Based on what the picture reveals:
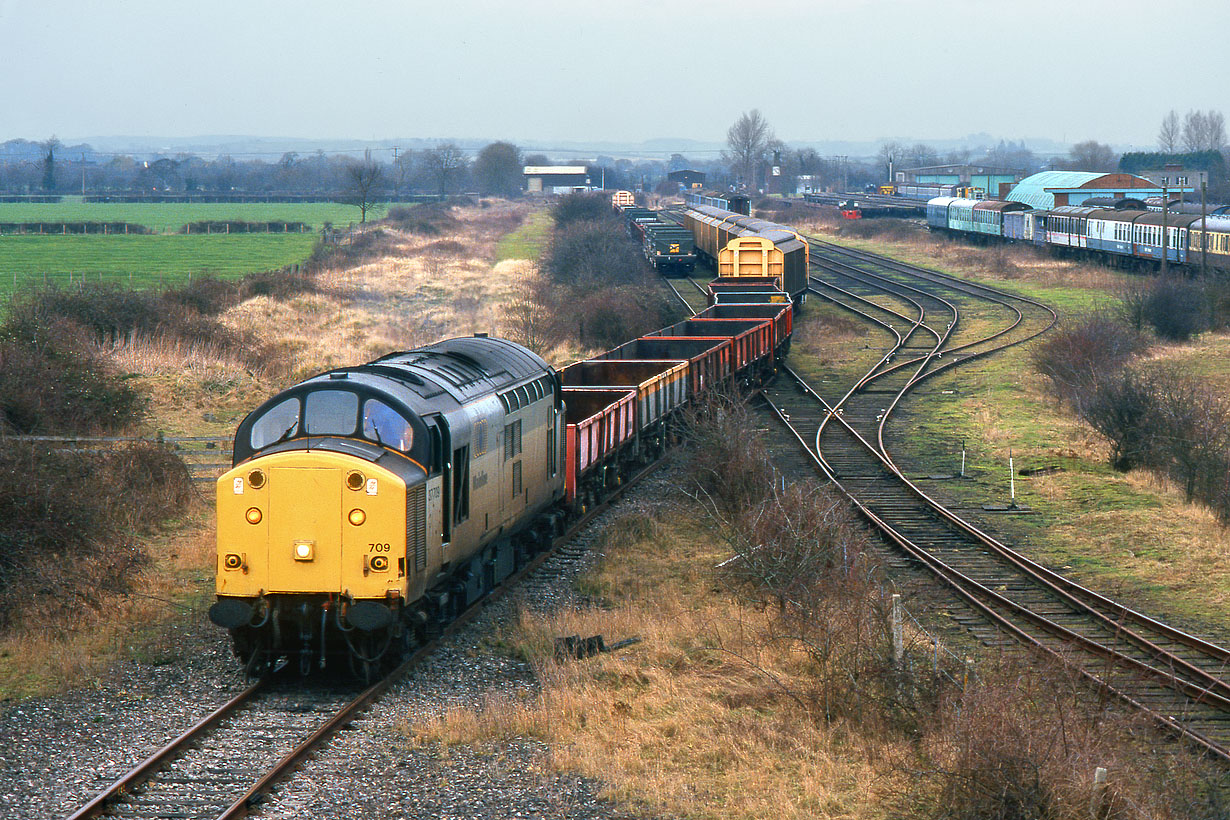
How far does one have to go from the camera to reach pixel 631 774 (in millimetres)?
10758

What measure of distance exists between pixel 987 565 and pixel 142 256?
253ft

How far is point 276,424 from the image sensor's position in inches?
500

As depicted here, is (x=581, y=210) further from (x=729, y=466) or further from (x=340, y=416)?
(x=340, y=416)

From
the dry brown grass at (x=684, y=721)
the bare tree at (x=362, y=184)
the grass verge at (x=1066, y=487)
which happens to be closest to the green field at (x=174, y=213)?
the bare tree at (x=362, y=184)

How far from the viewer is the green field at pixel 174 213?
129750 millimetres

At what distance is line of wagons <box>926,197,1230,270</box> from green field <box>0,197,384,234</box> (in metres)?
65.1

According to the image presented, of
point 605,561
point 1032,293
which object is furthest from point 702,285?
point 605,561

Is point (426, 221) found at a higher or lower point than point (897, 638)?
higher

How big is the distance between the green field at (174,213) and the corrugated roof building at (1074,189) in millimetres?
64433

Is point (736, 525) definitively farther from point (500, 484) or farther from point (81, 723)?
point (81, 723)

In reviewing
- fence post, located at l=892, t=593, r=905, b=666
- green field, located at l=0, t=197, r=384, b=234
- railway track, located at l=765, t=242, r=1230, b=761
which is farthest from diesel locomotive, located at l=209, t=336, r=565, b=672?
green field, located at l=0, t=197, r=384, b=234

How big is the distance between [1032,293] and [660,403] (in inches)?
1514

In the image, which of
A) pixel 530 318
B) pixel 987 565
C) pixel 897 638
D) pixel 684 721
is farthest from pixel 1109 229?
pixel 684 721

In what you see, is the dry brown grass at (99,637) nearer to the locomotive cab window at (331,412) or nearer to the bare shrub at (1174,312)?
the locomotive cab window at (331,412)
